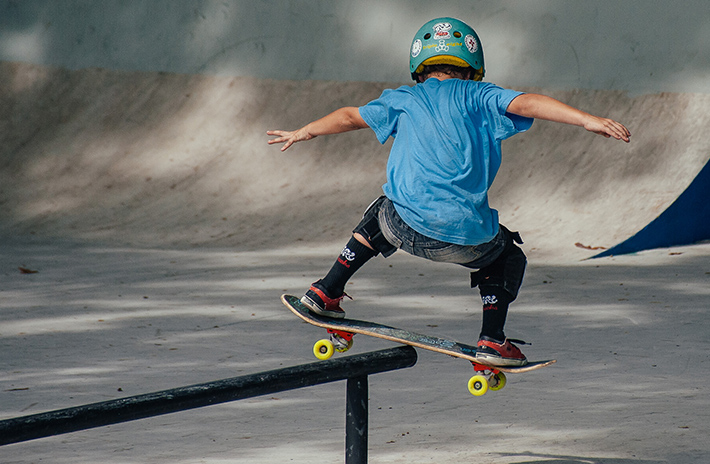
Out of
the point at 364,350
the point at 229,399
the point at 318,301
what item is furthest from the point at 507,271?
the point at 364,350

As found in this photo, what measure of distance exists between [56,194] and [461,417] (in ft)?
28.3

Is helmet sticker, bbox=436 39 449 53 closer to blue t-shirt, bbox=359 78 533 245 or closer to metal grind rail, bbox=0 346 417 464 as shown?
blue t-shirt, bbox=359 78 533 245

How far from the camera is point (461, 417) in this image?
4.63 meters

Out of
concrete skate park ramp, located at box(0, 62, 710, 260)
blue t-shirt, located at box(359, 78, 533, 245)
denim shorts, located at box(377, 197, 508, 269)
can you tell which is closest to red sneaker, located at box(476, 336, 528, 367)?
denim shorts, located at box(377, 197, 508, 269)

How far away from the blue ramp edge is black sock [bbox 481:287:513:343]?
6099mm

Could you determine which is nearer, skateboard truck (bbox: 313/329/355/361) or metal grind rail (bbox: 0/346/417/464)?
metal grind rail (bbox: 0/346/417/464)

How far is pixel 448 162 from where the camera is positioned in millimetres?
3211

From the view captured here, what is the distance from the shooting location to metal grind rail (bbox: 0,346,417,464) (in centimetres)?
219

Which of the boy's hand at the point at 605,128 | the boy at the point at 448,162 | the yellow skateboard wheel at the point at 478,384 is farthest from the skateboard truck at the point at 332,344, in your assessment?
the boy's hand at the point at 605,128

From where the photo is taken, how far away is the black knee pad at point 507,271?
341 centimetres

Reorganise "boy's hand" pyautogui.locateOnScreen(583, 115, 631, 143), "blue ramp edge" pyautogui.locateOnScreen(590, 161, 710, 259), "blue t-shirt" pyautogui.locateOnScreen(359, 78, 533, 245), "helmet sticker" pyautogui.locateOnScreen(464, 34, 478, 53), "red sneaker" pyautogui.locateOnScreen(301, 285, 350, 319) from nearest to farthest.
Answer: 1. "boy's hand" pyautogui.locateOnScreen(583, 115, 631, 143)
2. "blue t-shirt" pyautogui.locateOnScreen(359, 78, 533, 245)
3. "helmet sticker" pyautogui.locateOnScreen(464, 34, 478, 53)
4. "red sneaker" pyautogui.locateOnScreen(301, 285, 350, 319)
5. "blue ramp edge" pyautogui.locateOnScreen(590, 161, 710, 259)

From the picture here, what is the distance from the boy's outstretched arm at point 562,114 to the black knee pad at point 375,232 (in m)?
0.63

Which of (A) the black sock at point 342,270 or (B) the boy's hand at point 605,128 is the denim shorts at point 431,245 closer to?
(A) the black sock at point 342,270

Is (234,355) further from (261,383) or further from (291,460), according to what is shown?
(261,383)
